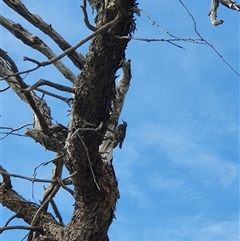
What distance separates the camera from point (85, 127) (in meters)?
2.77

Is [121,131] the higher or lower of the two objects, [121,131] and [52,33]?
the lower

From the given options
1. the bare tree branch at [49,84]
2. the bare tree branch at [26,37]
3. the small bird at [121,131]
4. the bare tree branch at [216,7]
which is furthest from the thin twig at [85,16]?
the small bird at [121,131]

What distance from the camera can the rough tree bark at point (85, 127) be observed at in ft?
8.59

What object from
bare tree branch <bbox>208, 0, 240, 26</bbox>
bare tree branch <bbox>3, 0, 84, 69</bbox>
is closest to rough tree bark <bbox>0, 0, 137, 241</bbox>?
bare tree branch <bbox>3, 0, 84, 69</bbox>

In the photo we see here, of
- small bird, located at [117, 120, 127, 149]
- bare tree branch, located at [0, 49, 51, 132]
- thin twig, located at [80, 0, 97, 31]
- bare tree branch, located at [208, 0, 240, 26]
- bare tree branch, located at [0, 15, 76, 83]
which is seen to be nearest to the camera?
bare tree branch, located at [208, 0, 240, 26]

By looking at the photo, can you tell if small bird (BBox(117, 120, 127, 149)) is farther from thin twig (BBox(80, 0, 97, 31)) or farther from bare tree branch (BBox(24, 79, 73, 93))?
thin twig (BBox(80, 0, 97, 31))

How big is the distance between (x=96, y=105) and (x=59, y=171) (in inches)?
39.7

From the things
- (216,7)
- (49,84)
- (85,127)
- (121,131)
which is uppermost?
(216,7)

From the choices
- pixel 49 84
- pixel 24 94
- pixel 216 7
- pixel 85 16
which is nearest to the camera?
pixel 85 16

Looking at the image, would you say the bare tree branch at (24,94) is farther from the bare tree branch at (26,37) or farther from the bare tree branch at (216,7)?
the bare tree branch at (216,7)

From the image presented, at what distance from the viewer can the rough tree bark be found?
2.62 metres

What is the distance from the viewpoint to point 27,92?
2.80 m

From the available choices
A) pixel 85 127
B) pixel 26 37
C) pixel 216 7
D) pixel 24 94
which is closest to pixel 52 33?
pixel 26 37

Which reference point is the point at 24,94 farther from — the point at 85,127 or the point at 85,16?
the point at 85,16
